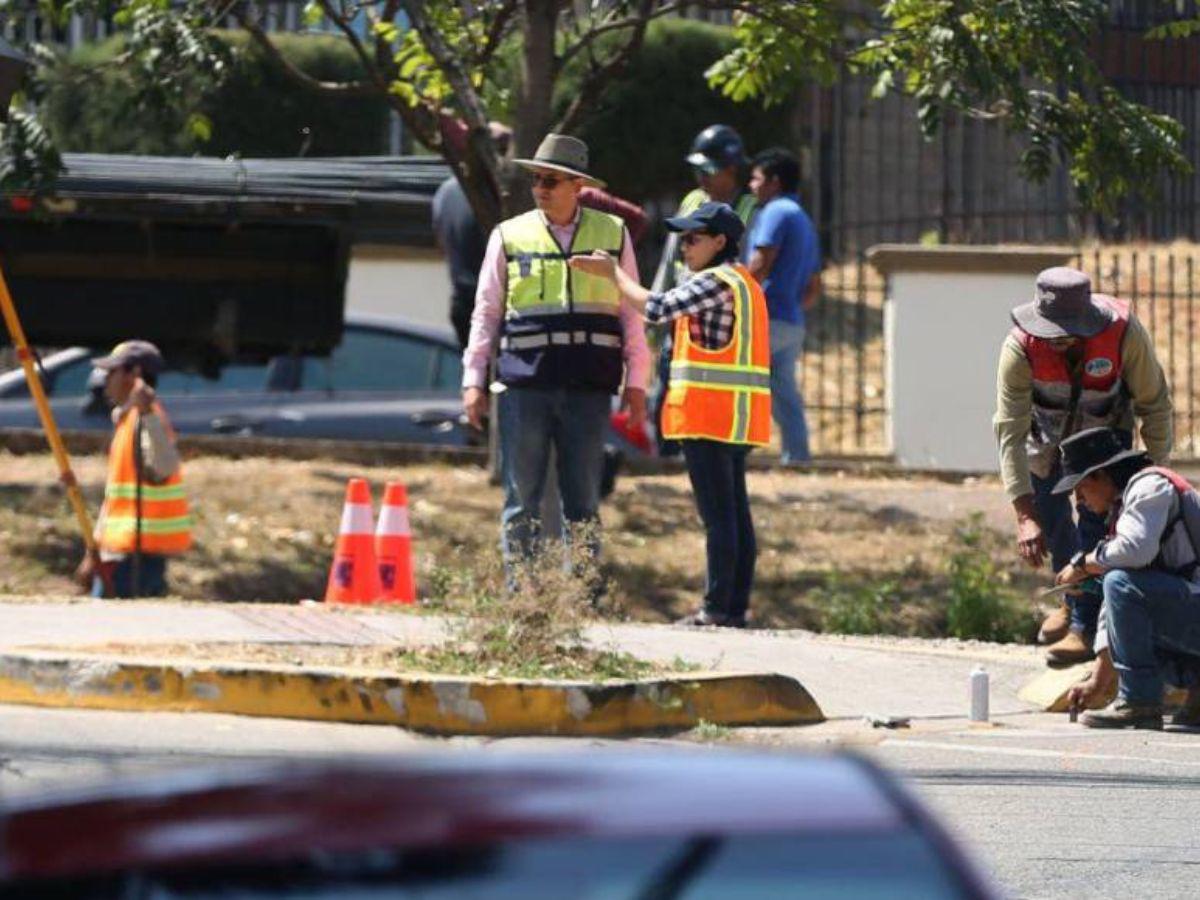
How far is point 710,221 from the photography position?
34.9 feet

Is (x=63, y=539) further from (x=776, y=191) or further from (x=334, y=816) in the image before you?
(x=334, y=816)

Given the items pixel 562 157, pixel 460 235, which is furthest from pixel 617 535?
pixel 562 157

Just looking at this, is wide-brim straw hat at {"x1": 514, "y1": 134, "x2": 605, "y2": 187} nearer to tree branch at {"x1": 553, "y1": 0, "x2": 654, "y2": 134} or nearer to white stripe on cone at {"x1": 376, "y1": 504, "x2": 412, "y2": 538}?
white stripe on cone at {"x1": 376, "y1": 504, "x2": 412, "y2": 538}

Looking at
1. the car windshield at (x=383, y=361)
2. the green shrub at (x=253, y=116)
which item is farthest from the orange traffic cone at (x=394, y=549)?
the green shrub at (x=253, y=116)

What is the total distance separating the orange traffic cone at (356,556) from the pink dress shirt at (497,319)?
1.90 metres

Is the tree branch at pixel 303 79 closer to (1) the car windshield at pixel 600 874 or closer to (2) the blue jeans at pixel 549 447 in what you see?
(2) the blue jeans at pixel 549 447

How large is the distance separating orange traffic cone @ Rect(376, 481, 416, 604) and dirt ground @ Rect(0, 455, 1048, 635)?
26.7 inches

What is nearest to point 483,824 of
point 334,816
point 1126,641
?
point 334,816

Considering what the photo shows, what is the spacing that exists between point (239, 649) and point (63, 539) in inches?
214

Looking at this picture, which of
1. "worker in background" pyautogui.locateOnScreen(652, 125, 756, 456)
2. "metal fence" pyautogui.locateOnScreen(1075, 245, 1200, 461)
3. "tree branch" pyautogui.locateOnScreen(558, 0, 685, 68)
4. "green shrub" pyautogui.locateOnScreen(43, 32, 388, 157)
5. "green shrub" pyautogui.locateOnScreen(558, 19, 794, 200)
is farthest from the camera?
"green shrub" pyautogui.locateOnScreen(558, 19, 794, 200)

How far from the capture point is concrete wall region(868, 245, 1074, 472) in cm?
1770

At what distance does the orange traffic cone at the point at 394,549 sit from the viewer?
12.4 m

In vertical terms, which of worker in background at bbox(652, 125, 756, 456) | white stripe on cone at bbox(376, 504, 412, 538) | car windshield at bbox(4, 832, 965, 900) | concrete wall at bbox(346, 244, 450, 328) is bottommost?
white stripe on cone at bbox(376, 504, 412, 538)

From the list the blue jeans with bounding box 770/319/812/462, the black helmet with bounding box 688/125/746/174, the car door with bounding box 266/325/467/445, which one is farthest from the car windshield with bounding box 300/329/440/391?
the black helmet with bounding box 688/125/746/174
